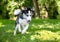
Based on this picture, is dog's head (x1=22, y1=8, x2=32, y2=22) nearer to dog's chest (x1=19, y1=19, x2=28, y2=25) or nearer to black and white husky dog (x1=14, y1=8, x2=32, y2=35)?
black and white husky dog (x1=14, y1=8, x2=32, y2=35)

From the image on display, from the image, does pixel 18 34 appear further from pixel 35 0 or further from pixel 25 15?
pixel 35 0

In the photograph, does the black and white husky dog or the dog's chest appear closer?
the black and white husky dog

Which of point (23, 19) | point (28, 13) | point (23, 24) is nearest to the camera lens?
point (28, 13)

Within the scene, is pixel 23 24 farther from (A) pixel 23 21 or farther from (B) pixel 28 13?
(B) pixel 28 13

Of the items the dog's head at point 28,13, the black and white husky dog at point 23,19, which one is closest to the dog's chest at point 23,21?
the black and white husky dog at point 23,19

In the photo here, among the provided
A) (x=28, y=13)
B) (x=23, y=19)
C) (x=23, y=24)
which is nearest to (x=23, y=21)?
(x=23, y=19)

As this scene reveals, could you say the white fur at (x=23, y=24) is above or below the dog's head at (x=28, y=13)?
below

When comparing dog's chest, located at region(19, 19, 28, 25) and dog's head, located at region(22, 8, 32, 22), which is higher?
dog's head, located at region(22, 8, 32, 22)

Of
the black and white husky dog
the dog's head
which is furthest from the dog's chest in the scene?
the dog's head

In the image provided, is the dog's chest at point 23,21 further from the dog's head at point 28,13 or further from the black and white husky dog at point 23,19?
the dog's head at point 28,13

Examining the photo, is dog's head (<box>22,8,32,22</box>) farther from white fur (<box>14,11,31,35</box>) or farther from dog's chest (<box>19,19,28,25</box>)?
dog's chest (<box>19,19,28,25</box>)

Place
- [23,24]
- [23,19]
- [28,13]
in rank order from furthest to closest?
[23,24]
[23,19]
[28,13]

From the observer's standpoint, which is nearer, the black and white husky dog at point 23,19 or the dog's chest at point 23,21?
the black and white husky dog at point 23,19

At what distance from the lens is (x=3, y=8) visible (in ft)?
71.9
